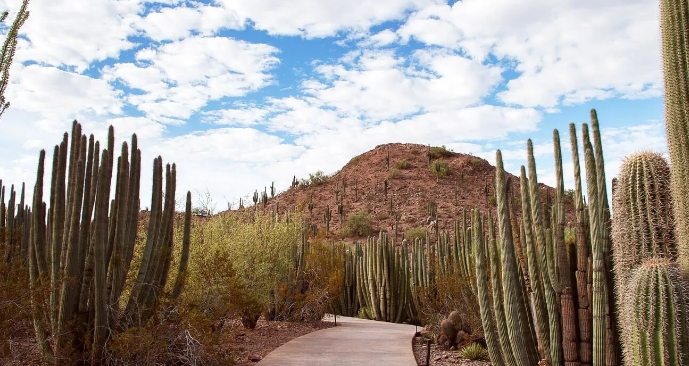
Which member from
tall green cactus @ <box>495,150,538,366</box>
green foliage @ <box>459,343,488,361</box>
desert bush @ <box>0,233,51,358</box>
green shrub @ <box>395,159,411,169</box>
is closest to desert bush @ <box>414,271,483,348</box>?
green foliage @ <box>459,343,488,361</box>

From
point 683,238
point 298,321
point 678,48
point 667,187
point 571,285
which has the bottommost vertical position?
point 298,321

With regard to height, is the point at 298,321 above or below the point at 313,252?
below

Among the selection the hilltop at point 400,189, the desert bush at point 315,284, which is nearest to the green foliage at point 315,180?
the hilltop at point 400,189

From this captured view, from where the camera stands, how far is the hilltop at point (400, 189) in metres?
42.9

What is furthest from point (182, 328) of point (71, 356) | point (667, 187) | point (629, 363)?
point (667, 187)

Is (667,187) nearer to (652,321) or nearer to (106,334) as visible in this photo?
(652,321)

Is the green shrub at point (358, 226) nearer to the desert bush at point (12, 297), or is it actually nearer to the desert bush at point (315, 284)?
the desert bush at point (315, 284)

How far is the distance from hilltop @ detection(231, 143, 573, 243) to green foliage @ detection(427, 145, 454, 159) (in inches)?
3.7

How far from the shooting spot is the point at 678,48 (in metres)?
5.30

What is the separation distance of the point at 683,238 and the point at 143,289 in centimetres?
702

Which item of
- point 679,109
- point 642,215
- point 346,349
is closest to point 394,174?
point 346,349

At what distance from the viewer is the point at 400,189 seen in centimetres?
4916

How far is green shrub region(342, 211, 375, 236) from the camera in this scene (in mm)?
39750

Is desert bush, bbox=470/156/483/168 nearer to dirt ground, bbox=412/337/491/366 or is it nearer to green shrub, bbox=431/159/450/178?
green shrub, bbox=431/159/450/178
